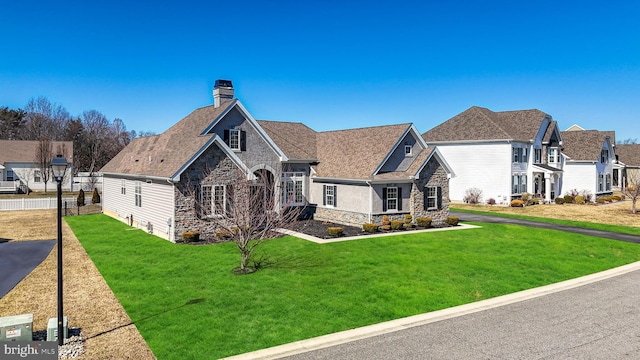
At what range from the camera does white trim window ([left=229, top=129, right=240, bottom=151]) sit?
2727 cm

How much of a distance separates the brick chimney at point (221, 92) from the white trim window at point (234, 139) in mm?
2922

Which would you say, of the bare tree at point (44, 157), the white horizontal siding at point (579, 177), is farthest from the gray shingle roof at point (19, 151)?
the white horizontal siding at point (579, 177)

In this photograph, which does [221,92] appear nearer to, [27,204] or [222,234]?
[222,234]

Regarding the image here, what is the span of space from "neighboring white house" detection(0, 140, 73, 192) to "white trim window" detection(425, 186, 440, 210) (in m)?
49.3

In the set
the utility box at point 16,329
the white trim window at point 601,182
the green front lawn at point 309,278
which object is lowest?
the green front lawn at point 309,278

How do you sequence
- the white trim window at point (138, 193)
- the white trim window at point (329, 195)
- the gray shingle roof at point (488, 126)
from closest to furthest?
the white trim window at point (138, 193)
the white trim window at point (329, 195)
the gray shingle roof at point (488, 126)

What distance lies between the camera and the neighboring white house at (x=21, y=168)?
5575 cm

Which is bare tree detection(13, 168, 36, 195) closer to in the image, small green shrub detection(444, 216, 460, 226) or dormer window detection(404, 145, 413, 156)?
dormer window detection(404, 145, 413, 156)

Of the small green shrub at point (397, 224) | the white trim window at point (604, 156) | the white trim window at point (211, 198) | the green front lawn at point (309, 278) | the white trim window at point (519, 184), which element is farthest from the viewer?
the white trim window at point (604, 156)

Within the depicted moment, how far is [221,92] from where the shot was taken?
2881 cm

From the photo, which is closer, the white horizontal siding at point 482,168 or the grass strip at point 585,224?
the grass strip at point 585,224

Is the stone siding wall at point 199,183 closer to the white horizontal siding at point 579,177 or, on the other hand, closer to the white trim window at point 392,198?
the white trim window at point 392,198

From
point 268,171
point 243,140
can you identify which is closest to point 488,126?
point 268,171

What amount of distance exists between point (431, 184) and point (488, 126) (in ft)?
65.4
